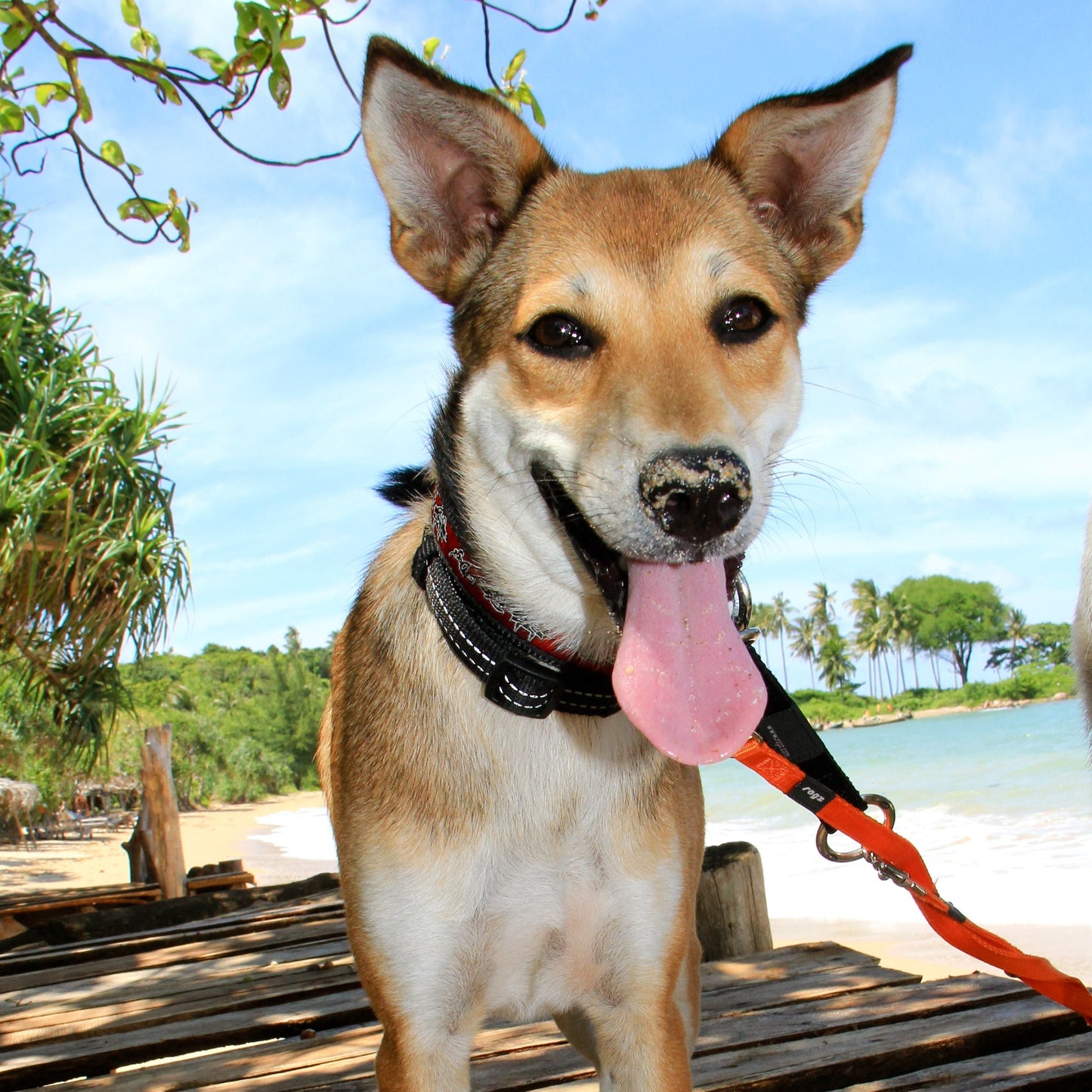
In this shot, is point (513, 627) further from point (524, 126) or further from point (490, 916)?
point (524, 126)

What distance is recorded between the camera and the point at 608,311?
2354mm

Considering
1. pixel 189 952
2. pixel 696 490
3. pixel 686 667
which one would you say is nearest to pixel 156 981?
pixel 189 952

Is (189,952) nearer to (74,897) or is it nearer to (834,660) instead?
(74,897)

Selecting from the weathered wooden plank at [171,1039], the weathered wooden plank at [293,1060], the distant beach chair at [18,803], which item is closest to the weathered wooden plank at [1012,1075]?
the weathered wooden plank at [293,1060]

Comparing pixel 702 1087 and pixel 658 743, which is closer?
pixel 658 743

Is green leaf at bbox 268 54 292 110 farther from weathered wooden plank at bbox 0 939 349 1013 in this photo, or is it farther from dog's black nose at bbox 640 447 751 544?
weathered wooden plank at bbox 0 939 349 1013

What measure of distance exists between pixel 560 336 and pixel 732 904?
3367 mm

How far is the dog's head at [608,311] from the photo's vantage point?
82.6 inches

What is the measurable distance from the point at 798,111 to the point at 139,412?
11.0 meters

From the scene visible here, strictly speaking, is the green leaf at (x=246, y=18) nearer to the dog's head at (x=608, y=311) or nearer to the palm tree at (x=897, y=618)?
the dog's head at (x=608, y=311)

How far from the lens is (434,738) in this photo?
2.53m

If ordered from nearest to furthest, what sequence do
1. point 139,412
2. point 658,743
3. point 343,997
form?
point 658,743 → point 343,997 → point 139,412

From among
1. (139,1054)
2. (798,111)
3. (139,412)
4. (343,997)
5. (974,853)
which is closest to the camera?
(798,111)

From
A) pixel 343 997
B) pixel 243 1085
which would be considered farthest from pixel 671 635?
pixel 343 997
